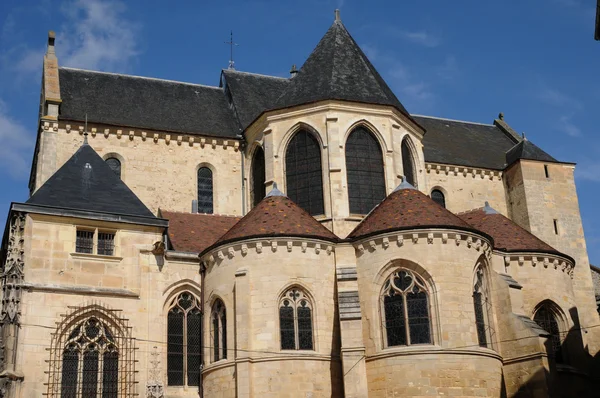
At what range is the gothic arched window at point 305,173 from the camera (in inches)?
1067

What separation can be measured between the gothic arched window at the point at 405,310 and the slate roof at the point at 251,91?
11850 millimetres

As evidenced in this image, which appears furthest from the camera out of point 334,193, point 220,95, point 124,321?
point 220,95

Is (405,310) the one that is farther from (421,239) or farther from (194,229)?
(194,229)

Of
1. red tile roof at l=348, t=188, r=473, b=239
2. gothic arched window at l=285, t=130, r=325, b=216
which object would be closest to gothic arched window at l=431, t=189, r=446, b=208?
gothic arched window at l=285, t=130, r=325, b=216

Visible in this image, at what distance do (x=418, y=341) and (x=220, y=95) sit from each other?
56.4 ft

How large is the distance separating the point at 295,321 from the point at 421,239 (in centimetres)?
409

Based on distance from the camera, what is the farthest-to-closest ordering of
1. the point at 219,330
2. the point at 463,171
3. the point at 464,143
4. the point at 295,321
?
the point at 464,143, the point at 463,171, the point at 219,330, the point at 295,321

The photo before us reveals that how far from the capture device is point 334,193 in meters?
26.6

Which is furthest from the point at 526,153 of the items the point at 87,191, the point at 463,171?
the point at 87,191

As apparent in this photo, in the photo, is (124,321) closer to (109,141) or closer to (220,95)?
(109,141)

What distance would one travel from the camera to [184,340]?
77.4 ft

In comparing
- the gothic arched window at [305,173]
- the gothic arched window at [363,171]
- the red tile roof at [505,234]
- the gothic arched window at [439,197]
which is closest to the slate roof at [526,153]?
the gothic arched window at [439,197]

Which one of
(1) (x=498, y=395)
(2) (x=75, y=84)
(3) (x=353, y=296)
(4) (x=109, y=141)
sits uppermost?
(2) (x=75, y=84)

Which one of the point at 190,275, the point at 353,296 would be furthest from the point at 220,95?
the point at 353,296
